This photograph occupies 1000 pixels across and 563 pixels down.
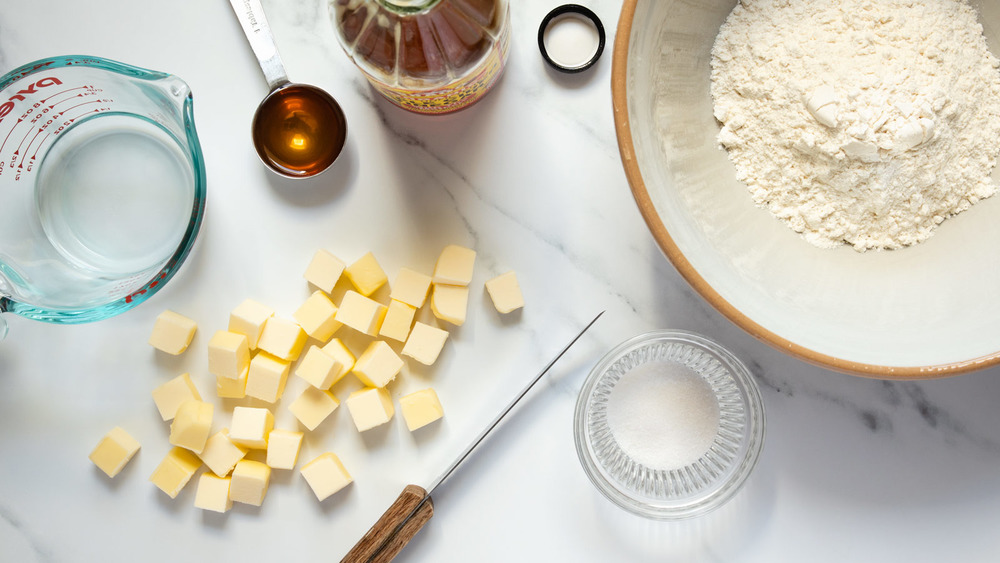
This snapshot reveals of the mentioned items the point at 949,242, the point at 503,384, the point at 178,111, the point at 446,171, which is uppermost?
the point at 178,111

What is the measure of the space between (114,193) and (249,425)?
1.45 ft

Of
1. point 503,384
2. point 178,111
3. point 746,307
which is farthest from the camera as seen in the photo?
point 503,384

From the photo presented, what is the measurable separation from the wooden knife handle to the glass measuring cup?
1.79 ft

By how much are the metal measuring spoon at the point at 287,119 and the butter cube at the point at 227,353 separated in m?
0.27

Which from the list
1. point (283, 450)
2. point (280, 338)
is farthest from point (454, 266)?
point (283, 450)

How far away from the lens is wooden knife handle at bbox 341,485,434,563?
1075 millimetres

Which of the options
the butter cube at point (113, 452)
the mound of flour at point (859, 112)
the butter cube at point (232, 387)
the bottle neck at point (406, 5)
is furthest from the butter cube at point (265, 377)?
the mound of flour at point (859, 112)

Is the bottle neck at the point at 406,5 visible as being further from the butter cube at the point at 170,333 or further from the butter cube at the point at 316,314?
the butter cube at the point at 170,333

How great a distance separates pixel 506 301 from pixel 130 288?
1.90ft

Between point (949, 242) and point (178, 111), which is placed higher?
point (178, 111)

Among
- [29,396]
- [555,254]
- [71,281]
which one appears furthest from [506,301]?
[29,396]

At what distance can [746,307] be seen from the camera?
84 centimetres

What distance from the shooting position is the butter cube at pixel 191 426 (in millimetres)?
1104

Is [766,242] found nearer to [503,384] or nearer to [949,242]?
[949,242]
